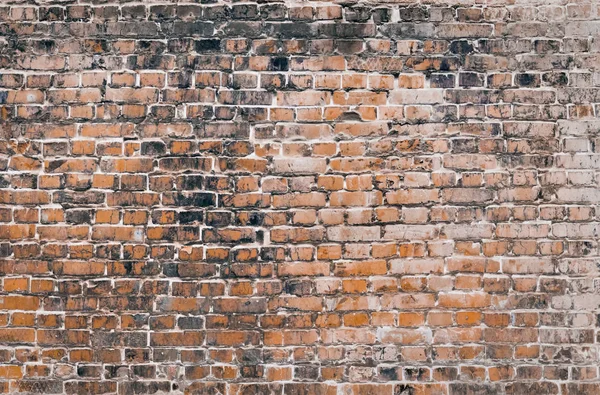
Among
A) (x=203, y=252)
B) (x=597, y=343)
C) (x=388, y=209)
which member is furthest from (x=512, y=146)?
(x=203, y=252)

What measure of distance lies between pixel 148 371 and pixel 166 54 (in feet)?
4.98

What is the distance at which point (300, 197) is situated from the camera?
7.70ft

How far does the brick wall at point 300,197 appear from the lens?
2.32m

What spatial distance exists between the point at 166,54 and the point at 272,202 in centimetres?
88

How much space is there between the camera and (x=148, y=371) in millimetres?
2314

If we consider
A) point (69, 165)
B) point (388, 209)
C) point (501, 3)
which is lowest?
point (388, 209)

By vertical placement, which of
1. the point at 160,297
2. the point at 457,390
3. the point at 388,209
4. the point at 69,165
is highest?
the point at 69,165

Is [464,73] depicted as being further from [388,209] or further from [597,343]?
[597,343]

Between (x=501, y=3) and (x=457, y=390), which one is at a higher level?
(x=501, y=3)

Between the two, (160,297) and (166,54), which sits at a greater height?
(166,54)

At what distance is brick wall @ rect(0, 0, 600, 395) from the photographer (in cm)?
232

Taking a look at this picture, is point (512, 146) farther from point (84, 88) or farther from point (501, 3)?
point (84, 88)

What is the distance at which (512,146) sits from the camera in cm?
236

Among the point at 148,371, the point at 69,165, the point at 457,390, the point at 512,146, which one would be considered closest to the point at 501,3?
the point at 512,146
